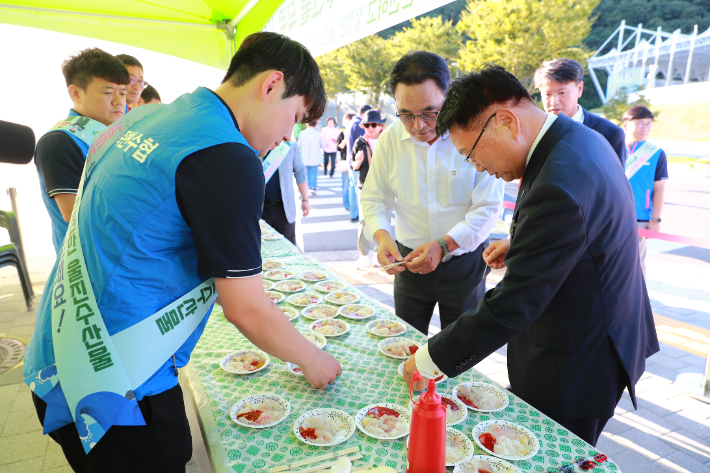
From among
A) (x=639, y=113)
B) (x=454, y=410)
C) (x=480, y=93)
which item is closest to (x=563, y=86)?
(x=639, y=113)

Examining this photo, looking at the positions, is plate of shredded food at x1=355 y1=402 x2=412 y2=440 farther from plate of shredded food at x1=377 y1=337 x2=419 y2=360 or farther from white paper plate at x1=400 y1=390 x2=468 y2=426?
plate of shredded food at x1=377 y1=337 x2=419 y2=360

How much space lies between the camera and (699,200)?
1095 centimetres

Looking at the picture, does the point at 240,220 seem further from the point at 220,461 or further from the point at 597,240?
the point at 597,240

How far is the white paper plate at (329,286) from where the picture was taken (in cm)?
240

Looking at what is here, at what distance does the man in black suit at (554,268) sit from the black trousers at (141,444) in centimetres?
71

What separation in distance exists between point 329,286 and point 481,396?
4.09 feet

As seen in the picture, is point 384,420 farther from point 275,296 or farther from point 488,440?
point 275,296

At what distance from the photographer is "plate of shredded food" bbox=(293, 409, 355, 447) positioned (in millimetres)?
1151

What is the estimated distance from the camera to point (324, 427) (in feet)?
3.96

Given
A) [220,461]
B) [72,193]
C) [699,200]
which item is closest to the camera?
[220,461]

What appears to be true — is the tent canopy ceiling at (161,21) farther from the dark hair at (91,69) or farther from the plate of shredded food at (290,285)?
the plate of shredded food at (290,285)

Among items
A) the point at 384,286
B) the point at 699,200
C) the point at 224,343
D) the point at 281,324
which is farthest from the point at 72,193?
the point at 699,200

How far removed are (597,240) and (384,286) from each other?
150 inches

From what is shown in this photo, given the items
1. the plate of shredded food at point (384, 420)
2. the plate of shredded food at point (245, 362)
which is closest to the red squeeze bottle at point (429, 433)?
the plate of shredded food at point (384, 420)
